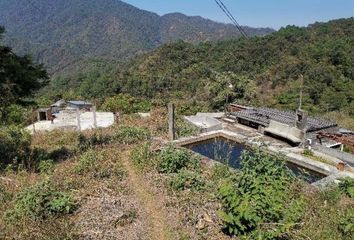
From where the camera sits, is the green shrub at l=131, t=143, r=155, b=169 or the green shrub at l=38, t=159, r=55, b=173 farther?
the green shrub at l=131, t=143, r=155, b=169

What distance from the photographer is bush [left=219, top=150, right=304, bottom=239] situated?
517cm

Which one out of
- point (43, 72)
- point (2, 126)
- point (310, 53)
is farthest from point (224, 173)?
point (310, 53)

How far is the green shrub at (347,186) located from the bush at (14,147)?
24.1ft

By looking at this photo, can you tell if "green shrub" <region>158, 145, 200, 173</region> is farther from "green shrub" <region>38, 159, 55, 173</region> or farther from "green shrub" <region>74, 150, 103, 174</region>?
"green shrub" <region>38, 159, 55, 173</region>

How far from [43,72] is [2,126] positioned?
6.35 metres

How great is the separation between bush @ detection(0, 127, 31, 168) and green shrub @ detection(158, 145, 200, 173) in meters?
3.33

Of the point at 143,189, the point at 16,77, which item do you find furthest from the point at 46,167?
the point at 143,189

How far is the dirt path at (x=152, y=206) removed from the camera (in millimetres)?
5898

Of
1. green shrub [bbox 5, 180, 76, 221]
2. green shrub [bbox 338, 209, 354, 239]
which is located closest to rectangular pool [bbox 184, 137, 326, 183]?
green shrub [bbox 338, 209, 354, 239]

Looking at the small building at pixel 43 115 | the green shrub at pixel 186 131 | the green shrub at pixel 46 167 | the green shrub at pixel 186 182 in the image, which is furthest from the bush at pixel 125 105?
the green shrub at pixel 186 182

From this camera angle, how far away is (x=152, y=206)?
684cm

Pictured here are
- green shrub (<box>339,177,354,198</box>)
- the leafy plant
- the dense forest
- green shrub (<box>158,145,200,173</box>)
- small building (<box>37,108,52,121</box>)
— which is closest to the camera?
the dense forest

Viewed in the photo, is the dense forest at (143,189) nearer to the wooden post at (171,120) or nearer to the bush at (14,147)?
the bush at (14,147)

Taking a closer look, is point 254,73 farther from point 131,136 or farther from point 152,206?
point 152,206
